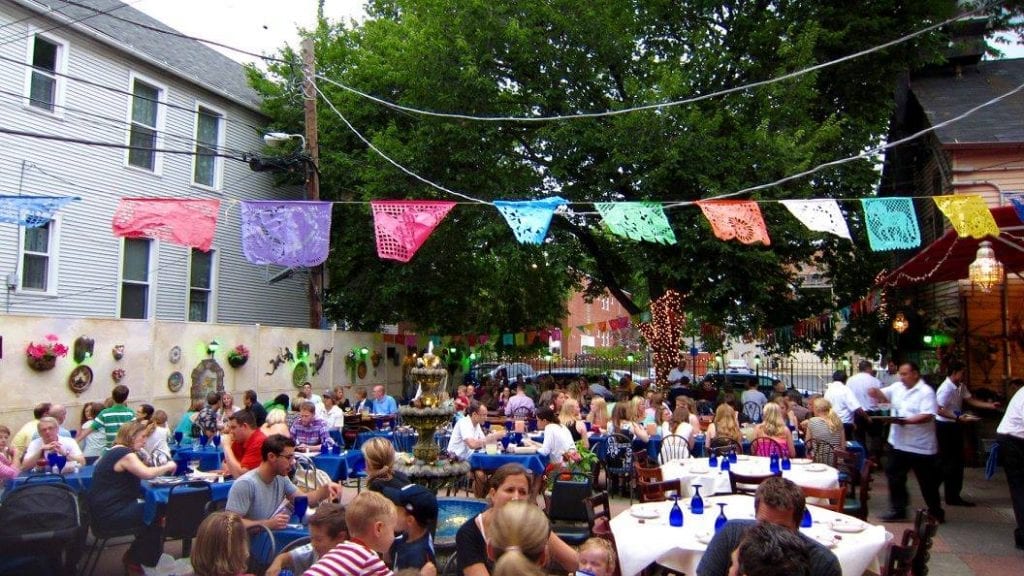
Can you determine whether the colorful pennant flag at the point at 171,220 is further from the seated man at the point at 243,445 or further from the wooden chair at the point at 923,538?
A: the wooden chair at the point at 923,538

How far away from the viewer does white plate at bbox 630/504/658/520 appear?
5.97 m

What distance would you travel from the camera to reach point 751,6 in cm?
1928

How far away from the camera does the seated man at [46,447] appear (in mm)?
7949

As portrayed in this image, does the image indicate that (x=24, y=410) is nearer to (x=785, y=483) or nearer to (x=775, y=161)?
(x=785, y=483)

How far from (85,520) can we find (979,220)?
10666 millimetres

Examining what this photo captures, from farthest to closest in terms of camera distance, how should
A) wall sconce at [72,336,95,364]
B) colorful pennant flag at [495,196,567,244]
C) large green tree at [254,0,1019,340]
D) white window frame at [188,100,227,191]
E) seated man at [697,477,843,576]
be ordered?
white window frame at [188,100,227,191], large green tree at [254,0,1019,340], wall sconce at [72,336,95,364], colorful pennant flag at [495,196,567,244], seated man at [697,477,843,576]

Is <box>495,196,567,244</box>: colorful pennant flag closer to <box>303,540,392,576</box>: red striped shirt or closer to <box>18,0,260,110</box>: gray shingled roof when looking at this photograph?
<box>303,540,392,576</box>: red striped shirt

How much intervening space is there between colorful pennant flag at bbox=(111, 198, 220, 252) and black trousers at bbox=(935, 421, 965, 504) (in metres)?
10.8

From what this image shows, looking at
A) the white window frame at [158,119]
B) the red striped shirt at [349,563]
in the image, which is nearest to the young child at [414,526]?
the red striped shirt at [349,563]

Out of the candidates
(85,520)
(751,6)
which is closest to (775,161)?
(751,6)

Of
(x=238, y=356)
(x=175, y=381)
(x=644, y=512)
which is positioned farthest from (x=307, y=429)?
(x=644, y=512)

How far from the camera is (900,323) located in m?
17.2

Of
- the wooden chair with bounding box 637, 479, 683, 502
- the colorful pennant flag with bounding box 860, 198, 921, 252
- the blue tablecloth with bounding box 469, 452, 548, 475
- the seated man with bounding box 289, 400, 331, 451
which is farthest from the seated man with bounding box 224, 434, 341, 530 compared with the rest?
the colorful pennant flag with bounding box 860, 198, 921, 252

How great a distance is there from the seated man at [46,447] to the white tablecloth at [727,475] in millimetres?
6514
